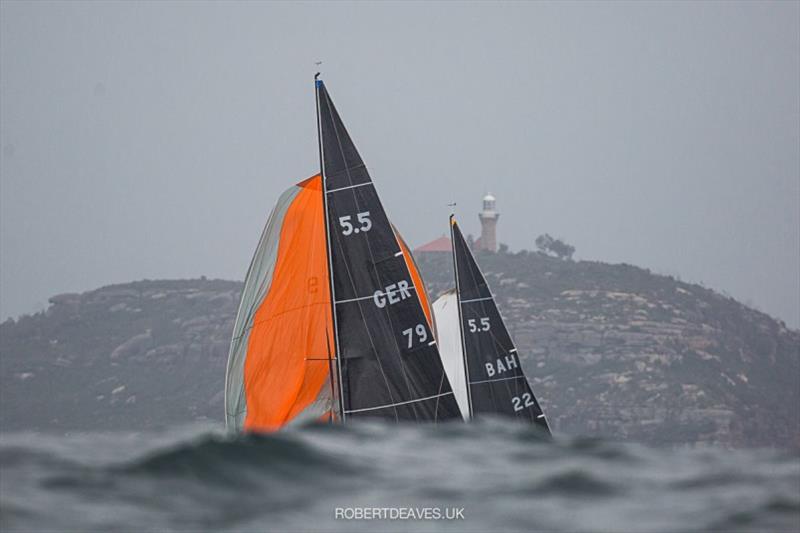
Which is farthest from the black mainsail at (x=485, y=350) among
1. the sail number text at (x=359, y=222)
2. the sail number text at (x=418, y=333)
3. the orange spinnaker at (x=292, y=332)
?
the sail number text at (x=359, y=222)

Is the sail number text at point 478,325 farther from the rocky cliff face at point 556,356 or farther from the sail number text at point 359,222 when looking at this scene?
the rocky cliff face at point 556,356

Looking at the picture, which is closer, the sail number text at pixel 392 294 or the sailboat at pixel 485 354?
the sail number text at pixel 392 294

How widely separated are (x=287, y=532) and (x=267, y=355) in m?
11.7

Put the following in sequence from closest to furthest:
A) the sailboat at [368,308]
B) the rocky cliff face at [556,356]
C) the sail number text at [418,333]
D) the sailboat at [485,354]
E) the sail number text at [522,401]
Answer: the sailboat at [368,308] < the sail number text at [418,333] < the sailboat at [485,354] < the sail number text at [522,401] < the rocky cliff face at [556,356]

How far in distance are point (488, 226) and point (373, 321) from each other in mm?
165887

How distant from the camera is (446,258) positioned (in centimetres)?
18025

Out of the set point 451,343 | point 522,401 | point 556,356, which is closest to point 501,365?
point 522,401

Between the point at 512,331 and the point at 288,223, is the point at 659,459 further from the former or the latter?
the point at 512,331

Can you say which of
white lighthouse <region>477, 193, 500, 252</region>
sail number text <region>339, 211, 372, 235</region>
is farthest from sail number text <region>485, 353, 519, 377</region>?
white lighthouse <region>477, 193, 500, 252</region>

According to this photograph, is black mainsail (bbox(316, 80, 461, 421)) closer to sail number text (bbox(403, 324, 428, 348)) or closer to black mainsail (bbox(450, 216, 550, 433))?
sail number text (bbox(403, 324, 428, 348))

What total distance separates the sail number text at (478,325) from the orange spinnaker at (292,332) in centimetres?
534

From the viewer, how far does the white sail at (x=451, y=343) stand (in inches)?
1002

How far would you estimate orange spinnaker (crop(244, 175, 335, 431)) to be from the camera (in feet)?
57.6

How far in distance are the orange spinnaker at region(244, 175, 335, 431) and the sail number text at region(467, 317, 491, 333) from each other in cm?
534
